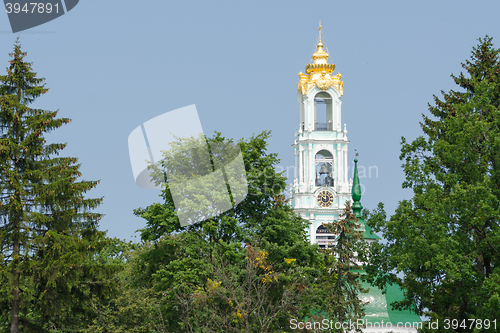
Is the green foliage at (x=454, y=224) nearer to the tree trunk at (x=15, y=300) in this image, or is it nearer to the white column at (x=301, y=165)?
the tree trunk at (x=15, y=300)

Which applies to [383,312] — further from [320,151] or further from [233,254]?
[320,151]

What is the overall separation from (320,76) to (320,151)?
1084cm

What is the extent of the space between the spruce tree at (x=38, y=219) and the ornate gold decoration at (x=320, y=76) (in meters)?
79.9

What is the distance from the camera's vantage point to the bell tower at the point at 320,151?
361ft

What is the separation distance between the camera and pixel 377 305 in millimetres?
41875

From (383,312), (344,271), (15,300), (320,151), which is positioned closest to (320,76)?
(320,151)

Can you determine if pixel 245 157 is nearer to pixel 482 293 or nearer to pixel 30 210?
pixel 30 210

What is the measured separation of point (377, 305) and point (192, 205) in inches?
510

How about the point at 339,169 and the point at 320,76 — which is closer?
the point at 320,76

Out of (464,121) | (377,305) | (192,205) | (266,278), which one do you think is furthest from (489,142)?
(377,305)

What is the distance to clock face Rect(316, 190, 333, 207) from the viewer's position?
11062 cm

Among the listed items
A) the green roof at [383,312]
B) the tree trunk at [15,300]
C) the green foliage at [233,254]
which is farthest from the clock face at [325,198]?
the tree trunk at [15,300]

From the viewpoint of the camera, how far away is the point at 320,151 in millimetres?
114750

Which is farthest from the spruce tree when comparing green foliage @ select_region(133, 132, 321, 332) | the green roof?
the green roof
